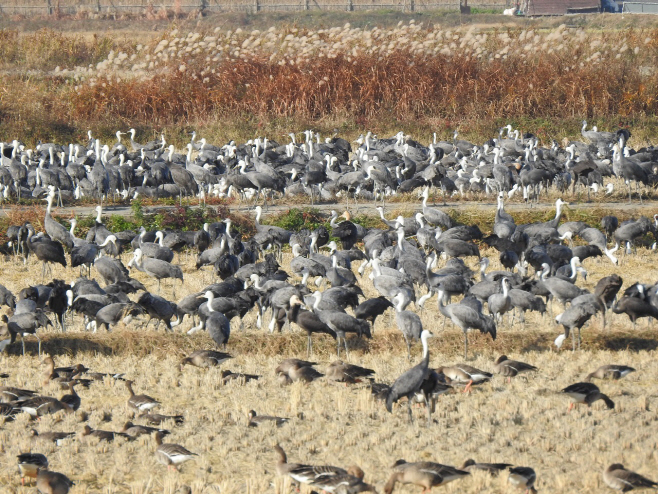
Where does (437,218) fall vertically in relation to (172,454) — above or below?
below

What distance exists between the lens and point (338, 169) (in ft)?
91.3

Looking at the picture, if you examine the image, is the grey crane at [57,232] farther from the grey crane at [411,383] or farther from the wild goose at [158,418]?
the grey crane at [411,383]

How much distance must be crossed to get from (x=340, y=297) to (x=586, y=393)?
194 inches

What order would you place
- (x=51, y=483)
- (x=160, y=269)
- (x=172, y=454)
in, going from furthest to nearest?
(x=160, y=269) < (x=172, y=454) < (x=51, y=483)

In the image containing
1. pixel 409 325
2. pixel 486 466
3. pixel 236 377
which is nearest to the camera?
pixel 486 466

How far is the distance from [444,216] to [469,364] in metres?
7.92

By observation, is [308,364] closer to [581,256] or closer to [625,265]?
[581,256]

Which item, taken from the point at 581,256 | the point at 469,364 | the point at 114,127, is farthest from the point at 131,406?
the point at 114,127

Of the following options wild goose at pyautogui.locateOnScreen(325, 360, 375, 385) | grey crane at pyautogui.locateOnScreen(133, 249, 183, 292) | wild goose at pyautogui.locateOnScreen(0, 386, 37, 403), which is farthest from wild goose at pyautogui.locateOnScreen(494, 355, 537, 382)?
grey crane at pyautogui.locateOnScreen(133, 249, 183, 292)

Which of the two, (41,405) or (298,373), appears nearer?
(41,405)

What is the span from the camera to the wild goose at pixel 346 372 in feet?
45.2

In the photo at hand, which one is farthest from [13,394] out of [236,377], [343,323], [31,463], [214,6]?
[214,6]

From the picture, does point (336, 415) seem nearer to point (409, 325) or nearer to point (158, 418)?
point (158, 418)

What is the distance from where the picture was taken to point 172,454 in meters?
10.9
